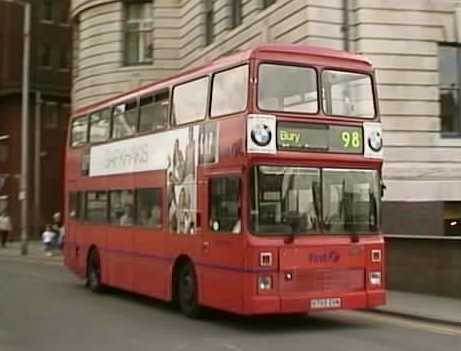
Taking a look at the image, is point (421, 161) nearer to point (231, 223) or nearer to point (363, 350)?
point (231, 223)

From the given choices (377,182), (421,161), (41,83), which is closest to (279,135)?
(377,182)

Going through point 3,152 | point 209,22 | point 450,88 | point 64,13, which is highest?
point 64,13

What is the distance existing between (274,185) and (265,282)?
4.63 feet

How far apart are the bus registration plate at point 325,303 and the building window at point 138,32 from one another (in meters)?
27.2

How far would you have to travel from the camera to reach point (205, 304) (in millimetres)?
14484

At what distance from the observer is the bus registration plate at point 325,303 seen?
44.2 ft

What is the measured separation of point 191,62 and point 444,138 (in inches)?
550

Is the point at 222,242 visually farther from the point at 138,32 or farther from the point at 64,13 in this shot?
the point at 64,13

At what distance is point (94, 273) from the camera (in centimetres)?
2030

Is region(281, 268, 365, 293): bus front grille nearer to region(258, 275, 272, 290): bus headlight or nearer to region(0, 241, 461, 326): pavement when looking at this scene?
region(258, 275, 272, 290): bus headlight

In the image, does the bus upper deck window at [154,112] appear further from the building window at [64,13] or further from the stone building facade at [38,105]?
the building window at [64,13]

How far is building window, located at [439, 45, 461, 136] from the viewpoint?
2470cm

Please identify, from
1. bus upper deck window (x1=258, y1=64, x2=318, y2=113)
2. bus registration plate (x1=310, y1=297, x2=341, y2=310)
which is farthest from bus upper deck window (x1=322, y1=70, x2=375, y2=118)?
bus registration plate (x1=310, y1=297, x2=341, y2=310)

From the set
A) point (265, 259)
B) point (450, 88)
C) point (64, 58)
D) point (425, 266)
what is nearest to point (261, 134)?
point (265, 259)
